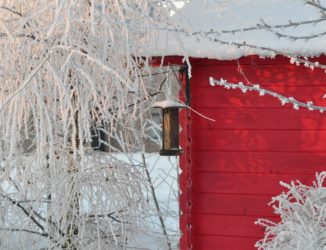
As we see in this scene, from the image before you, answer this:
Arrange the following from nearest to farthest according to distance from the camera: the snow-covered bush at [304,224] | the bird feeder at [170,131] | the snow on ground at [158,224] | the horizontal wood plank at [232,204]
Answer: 1. the snow-covered bush at [304,224]
2. the bird feeder at [170,131]
3. the horizontal wood plank at [232,204]
4. the snow on ground at [158,224]

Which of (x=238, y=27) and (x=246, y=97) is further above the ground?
(x=238, y=27)

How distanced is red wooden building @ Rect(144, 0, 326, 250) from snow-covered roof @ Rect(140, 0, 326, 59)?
0.02 m

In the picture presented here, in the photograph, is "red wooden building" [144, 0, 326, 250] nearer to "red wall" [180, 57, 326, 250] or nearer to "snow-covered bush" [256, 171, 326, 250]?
"red wall" [180, 57, 326, 250]

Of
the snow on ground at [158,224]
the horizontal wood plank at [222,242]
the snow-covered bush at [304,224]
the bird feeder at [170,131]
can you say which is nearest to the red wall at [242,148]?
the horizontal wood plank at [222,242]

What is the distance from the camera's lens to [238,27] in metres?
5.12

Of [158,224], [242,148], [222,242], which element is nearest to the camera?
[242,148]

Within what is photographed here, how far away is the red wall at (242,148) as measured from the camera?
5.14m

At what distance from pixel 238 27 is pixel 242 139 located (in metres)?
1.03

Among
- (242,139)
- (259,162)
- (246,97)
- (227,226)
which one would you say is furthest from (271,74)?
(227,226)

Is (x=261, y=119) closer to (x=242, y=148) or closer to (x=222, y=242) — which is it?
(x=242, y=148)

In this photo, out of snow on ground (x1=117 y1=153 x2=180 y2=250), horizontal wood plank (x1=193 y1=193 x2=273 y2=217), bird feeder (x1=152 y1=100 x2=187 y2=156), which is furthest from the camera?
snow on ground (x1=117 y1=153 x2=180 y2=250)

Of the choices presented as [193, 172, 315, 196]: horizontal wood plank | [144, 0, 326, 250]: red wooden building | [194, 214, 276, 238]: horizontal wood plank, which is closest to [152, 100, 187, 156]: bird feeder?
[144, 0, 326, 250]: red wooden building

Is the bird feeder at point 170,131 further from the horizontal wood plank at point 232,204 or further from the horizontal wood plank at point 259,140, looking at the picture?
the horizontal wood plank at point 232,204

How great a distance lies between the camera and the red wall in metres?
5.14
